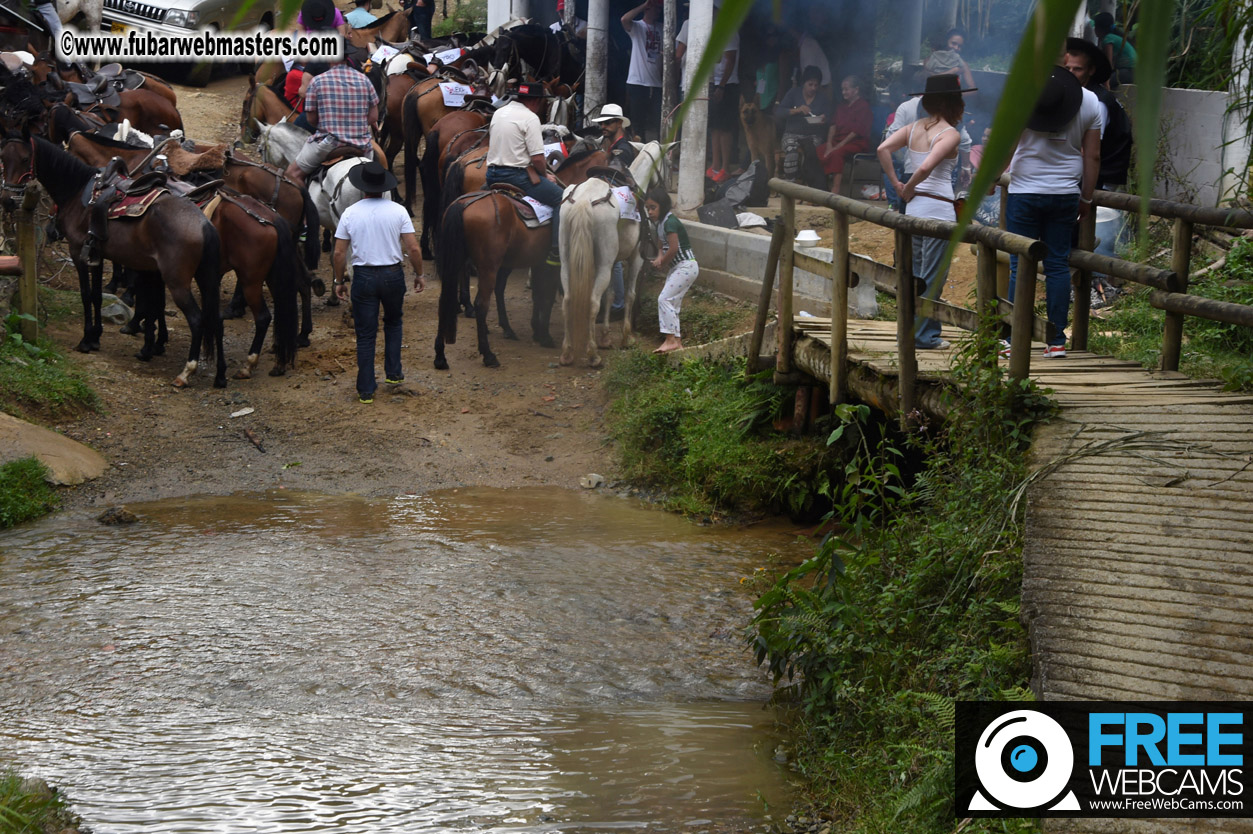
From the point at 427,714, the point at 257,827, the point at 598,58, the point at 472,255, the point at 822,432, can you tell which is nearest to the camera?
the point at 257,827

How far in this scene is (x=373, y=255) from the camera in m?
9.28

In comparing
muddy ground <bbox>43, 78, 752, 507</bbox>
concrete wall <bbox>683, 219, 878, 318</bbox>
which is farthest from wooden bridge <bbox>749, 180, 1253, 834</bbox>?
muddy ground <bbox>43, 78, 752, 507</bbox>

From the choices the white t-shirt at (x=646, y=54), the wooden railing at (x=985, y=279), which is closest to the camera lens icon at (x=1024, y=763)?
the wooden railing at (x=985, y=279)

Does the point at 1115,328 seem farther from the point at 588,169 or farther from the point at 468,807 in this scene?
the point at 468,807

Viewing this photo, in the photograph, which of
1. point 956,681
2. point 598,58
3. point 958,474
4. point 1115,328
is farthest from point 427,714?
point 598,58

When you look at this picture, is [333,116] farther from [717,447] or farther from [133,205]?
[717,447]

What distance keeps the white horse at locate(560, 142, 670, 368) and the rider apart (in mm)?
532

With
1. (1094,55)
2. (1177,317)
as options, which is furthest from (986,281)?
(1094,55)

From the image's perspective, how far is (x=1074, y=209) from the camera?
5.86 m

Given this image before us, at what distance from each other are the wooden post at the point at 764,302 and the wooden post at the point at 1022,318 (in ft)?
8.59

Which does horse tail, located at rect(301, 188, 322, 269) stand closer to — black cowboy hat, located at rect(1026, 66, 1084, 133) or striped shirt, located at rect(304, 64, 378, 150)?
striped shirt, located at rect(304, 64, 378, 150)

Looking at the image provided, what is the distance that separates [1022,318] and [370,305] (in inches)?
234

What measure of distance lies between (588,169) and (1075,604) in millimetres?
7864

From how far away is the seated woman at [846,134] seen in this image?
42.3 feet
